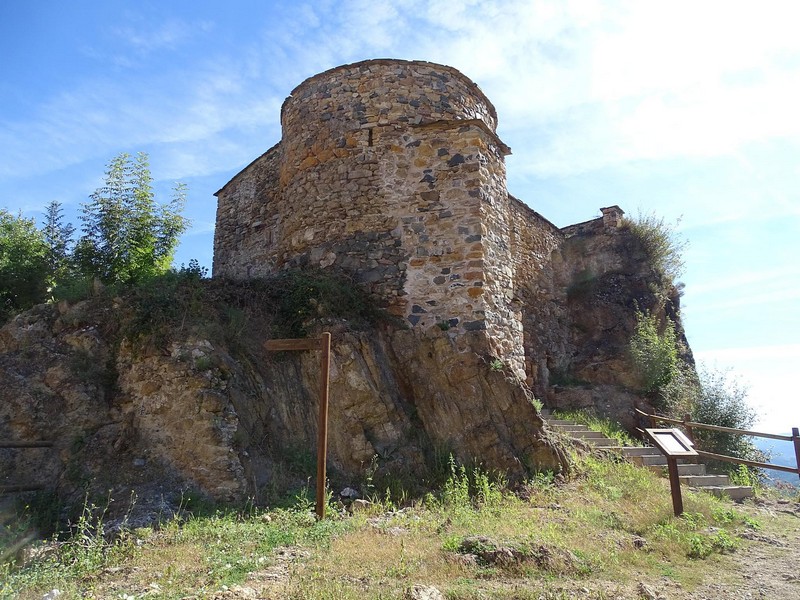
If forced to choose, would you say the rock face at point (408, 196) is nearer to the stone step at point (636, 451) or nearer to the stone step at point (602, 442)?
the stone step at point (602, 442)

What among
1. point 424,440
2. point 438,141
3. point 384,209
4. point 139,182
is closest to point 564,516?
point 424,440

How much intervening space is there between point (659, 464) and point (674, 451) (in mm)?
2999

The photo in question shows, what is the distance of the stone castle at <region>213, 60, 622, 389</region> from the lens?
30.4 ft

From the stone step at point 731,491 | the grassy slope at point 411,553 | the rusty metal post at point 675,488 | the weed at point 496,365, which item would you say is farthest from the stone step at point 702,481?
the weed at point 496,365

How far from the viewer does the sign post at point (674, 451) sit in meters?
7.15

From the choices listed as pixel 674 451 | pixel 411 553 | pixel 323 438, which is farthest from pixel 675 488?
pixel 323 438

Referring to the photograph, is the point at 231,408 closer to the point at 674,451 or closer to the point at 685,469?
the point at 674,451

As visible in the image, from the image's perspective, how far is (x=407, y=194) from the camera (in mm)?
9742

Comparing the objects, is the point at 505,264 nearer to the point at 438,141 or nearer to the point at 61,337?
the point at 438,141

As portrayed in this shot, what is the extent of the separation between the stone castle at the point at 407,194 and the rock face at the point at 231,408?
2.86ft

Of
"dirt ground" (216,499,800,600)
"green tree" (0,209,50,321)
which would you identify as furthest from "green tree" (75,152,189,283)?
"dirt ground" (216,499,800,600)

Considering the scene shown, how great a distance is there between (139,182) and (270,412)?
748 centimetres

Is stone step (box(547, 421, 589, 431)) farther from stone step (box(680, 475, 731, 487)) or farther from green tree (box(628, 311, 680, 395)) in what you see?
green tree (box(628, 311, 680, 395))

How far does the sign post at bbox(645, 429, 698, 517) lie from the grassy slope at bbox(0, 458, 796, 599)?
0.24 metres
